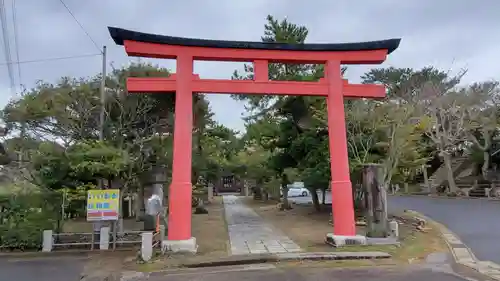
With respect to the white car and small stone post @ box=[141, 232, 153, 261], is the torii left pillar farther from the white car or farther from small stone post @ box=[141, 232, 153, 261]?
the white car

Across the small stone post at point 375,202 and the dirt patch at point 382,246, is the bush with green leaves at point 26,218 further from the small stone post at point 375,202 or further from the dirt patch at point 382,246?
the small stone post at point 375,202

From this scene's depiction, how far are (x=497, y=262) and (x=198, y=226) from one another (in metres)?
10.6

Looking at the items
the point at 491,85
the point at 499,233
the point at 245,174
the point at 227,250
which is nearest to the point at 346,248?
the point at 227,250

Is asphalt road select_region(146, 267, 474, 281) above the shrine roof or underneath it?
underneath

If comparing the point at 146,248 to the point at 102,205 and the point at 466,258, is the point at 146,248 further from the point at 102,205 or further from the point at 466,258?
the point at 466,258

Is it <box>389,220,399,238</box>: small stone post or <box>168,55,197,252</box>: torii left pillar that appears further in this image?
<box>389,220,399,238</box>: small stone post

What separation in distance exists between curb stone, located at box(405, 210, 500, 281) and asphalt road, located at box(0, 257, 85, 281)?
8536 millimetres

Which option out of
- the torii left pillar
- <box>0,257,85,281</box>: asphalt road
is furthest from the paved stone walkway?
<box>0,257,85,281</box>: asphalt road

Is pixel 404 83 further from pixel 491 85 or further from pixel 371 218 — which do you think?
pixel 371 218

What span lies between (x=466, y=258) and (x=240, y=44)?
7927 mm

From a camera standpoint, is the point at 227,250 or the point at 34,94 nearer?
the point at 227,250

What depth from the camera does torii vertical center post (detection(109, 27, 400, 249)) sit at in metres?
10.5

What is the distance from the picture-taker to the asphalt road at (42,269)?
8.55 m

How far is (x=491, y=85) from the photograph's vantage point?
97.1 feet
